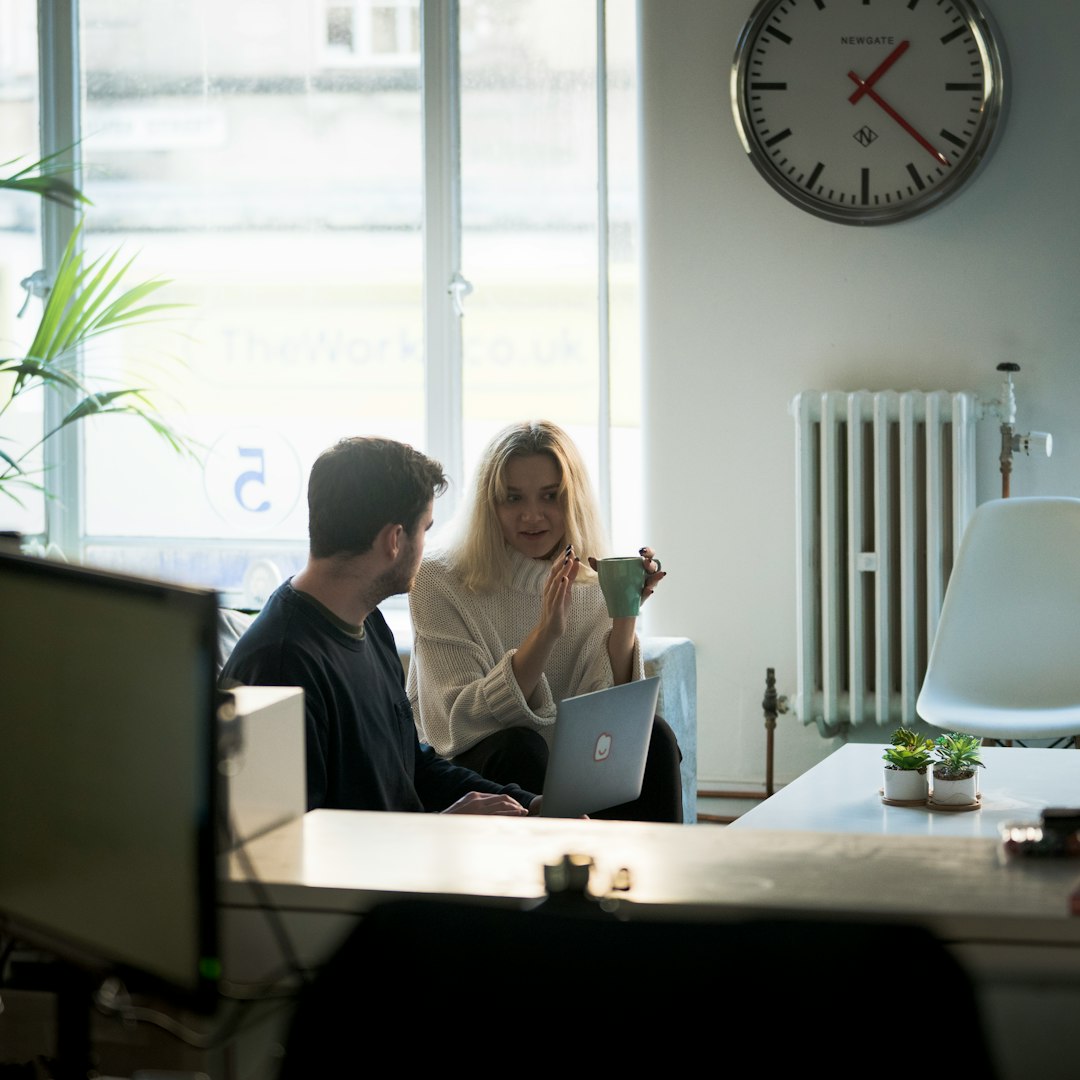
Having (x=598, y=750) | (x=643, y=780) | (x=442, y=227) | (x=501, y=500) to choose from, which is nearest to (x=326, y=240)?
(x=442, y=227)

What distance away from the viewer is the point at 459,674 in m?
2.86

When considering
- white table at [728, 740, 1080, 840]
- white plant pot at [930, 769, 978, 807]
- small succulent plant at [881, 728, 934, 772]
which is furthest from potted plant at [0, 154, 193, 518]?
white plant pot at [930, 769, 978, 807]

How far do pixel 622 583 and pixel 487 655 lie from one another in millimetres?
341

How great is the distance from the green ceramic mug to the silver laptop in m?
0.43

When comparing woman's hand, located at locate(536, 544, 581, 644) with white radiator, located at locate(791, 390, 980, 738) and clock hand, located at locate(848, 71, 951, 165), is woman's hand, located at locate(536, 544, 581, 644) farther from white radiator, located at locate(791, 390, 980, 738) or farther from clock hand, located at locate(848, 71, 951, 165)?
clock hand, located at locate(848, 71, 951, 165)

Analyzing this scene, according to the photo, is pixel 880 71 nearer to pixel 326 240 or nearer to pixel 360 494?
pixel 326 240

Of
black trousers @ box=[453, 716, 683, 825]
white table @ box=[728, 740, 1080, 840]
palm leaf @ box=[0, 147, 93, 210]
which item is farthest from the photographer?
black trousers @ box=[453, 716, 683, 825]

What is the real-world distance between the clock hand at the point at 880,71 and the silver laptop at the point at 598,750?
1.98 meters

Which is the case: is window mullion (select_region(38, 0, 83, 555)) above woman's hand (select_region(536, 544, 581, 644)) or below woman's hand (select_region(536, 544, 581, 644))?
above

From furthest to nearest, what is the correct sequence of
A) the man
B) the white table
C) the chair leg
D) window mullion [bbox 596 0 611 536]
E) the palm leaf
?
window mullion [bbox 596 0 611 536] → the chair leg → the palm leaf → the white table → the man

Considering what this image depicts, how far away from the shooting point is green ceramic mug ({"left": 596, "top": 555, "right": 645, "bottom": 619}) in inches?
107

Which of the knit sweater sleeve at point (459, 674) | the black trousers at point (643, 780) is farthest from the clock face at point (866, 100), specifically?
the black trousers at point (643, 780)

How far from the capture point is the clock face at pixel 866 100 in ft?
11.8

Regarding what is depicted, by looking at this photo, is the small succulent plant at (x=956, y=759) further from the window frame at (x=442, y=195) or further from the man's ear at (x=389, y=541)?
the window frame at (x=442, y=195)
